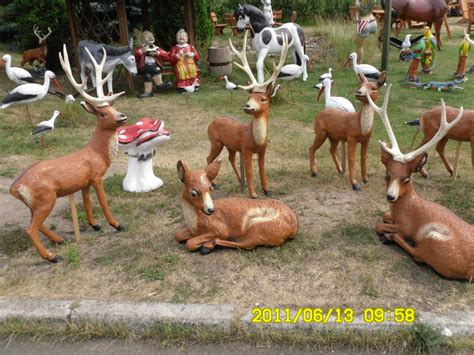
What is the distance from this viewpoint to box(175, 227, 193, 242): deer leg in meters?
3.48

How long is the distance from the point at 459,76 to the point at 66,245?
820 cm

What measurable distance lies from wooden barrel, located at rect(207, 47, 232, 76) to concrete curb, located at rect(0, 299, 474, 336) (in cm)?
864

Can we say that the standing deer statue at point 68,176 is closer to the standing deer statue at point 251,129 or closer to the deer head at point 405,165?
the standing deer statue at point 251,129

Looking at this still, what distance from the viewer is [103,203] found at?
357cm

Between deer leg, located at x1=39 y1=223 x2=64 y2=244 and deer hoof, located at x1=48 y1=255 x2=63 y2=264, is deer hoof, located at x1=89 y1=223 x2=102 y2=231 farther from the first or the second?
deer hoof, located at x1=48 y1=255 x2=63 y2=264

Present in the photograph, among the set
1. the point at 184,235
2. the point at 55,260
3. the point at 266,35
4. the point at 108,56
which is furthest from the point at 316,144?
the point at 108,56

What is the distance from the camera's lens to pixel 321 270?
313cm

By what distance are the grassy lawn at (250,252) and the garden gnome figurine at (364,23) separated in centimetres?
415

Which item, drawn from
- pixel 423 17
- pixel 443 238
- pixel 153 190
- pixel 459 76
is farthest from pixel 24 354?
pixel 423 17

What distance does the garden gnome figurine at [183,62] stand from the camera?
916 cm

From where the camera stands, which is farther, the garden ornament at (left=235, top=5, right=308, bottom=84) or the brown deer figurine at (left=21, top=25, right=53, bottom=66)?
the brown deer figurine at (left=21, top=25, right=53, bottom=66)

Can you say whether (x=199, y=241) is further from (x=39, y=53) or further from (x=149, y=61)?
(x=39, y=53)
